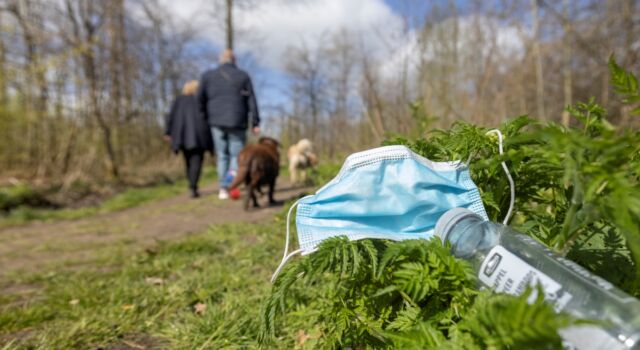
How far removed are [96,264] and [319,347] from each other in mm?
2409

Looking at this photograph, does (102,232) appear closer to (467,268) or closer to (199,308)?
(199,308)

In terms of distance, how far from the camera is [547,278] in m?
0.71

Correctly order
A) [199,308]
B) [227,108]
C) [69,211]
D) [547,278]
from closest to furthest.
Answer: [547,278] → [199,308] → [227,108] → [69,211]

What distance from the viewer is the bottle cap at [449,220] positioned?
37.8 inches

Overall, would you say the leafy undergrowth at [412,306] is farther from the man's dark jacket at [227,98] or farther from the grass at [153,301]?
the man's dark jacket at [227,98]

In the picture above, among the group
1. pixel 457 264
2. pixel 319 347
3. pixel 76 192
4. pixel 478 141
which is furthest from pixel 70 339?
pixel 76 192

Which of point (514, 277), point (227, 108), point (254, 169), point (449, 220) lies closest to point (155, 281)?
point (449, 220)

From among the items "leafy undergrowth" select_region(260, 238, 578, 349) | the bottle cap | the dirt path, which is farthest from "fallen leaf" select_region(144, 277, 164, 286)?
the bottle cap

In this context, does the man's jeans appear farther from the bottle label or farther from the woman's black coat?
the bottle label

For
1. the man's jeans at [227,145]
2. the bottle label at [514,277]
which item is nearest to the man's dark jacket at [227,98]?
the man's jeans at [227,145]

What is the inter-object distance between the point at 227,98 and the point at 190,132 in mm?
1028

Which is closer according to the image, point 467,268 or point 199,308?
point 467,268

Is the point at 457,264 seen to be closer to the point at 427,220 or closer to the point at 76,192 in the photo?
the point at 427,220

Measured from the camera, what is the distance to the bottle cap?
959 millimetres
